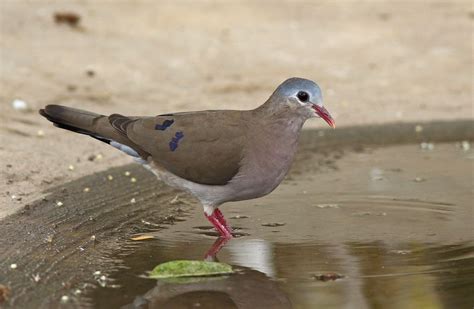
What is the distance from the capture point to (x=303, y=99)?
5.94 m

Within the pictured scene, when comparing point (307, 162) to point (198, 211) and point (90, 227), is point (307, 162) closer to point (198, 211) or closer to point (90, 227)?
point (198, 211)

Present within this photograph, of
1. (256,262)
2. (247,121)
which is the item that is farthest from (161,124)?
(256,262)

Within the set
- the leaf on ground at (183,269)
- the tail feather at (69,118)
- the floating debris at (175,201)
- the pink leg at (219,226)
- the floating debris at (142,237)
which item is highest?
the tail feather at (69,118)

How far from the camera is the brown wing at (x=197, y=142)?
599cm

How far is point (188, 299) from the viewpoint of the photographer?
4.84m

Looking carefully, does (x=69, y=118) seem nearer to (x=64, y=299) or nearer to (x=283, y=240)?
(x=283, y=240)

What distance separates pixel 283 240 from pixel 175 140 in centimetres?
83

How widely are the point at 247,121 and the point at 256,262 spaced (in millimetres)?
958

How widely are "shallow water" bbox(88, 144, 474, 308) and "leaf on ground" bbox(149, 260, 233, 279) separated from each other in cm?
8

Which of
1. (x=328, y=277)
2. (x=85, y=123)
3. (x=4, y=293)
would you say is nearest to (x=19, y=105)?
(x=85, y=123)

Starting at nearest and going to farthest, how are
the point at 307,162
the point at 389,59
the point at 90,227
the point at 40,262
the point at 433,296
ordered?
1. the point at 433,296
2. the point at 40,262
3. the point at 90,227
4. the point at 307,162
5. the point at 389,59

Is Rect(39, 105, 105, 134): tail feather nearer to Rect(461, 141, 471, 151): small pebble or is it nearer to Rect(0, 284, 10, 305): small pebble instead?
Rect(0, 284, 10, 305): small pebble

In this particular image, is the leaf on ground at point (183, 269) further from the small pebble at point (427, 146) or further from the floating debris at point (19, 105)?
the floating debris at point (19, 105)

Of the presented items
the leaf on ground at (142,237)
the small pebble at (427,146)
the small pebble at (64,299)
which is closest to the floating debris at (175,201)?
the leaf on ground at (142,237)
